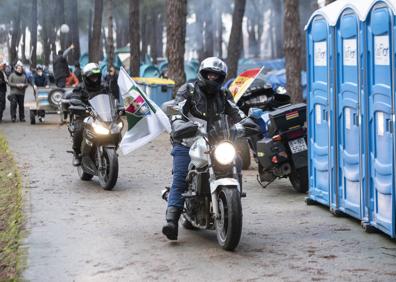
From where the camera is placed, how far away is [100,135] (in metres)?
11.8

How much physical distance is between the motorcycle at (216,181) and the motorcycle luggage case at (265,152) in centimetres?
274

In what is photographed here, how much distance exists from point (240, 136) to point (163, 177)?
4.93 m

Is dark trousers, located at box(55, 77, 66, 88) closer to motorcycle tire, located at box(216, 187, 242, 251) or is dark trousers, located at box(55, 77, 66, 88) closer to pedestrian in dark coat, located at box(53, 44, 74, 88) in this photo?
pedestrian in dark coat, located at box(53, 44, 74, 88)

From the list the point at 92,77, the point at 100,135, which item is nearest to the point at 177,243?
the point at 100,135

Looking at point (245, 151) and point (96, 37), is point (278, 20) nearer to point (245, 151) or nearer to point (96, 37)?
point (96, 37)

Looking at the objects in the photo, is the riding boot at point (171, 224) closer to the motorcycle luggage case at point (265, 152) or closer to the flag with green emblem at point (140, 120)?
the flag with green emblem at point (140, 120)

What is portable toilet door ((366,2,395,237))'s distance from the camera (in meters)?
7.64

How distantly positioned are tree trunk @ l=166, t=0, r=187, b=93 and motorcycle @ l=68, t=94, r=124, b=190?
9.74m

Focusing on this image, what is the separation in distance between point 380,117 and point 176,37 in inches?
576

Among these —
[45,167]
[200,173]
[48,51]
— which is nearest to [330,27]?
[200,173]

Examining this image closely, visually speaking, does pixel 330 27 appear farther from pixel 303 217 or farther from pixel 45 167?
pixel 45 167

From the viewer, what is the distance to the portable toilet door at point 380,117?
764cm

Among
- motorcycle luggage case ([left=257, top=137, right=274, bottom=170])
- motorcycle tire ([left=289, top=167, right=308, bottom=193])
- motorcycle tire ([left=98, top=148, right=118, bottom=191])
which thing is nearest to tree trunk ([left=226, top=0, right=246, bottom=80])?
motorcycle tire ([left=98, top=148, right=118, bottom=191])

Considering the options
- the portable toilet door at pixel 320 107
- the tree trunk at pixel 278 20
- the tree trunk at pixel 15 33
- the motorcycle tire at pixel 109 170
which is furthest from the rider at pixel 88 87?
the tree trunk at pixel 15 33
